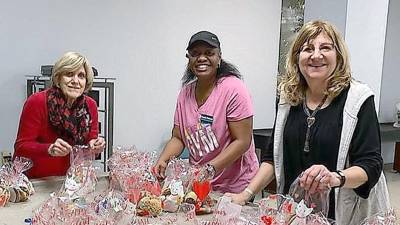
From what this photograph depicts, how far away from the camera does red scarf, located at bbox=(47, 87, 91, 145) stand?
217cm

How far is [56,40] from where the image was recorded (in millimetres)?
3904

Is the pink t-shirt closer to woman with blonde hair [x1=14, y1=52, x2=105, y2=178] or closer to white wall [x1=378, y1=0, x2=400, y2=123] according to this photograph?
woman with blonde hair [x1=14, y1=52, x2=105, y2=178]

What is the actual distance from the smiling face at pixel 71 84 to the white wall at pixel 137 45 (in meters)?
1.77

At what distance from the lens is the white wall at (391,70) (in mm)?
5891

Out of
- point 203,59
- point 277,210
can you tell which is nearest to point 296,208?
point 277,210

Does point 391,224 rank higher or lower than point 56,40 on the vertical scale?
lower

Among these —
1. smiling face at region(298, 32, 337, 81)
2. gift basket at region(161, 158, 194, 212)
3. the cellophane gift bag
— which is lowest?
gift basket at region(161, 158, 194, 212)

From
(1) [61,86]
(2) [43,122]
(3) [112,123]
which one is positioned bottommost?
(3) [112,123]

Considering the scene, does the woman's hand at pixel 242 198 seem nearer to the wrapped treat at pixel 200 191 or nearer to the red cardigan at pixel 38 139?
the wrapped treat at pixel 200 191

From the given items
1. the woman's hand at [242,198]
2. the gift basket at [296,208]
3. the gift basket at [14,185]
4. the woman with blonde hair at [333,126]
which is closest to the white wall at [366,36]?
the woman with blonde hair at [333,126]

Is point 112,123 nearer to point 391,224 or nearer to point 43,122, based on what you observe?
point 43,122

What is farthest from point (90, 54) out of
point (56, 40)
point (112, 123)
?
point (112, 123)

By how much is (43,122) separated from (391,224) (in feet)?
4.91

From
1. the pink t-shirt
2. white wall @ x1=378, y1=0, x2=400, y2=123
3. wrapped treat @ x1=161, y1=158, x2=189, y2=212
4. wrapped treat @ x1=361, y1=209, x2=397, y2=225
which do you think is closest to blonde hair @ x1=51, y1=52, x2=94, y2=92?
the pink t-shirt
